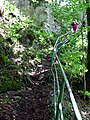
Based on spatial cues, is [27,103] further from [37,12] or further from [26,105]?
[37,12]

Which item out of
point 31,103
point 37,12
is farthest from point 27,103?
point 37,12

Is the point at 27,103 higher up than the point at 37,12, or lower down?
lower down

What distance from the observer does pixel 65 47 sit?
5.45 metres

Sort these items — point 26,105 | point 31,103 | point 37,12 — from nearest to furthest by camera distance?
point 26,105 < point 31,103 < point 37,12

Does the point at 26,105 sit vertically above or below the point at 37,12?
below

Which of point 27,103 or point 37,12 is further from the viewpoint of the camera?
point 37,12

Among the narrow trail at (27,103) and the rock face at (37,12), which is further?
the rock face at (37,12)

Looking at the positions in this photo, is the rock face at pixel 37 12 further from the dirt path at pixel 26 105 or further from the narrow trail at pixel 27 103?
the dirt path at pixel 26 105

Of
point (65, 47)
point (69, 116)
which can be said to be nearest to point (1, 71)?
point (65, 47)

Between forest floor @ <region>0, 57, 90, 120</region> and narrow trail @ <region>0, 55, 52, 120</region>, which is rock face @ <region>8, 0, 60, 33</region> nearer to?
forest floor @ <region>0, 57, 90, 120</region>

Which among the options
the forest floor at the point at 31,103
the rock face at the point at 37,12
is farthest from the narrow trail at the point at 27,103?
the rock face at the point at 37,12

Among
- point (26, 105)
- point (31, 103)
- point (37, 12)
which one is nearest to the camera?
point (26, 105)

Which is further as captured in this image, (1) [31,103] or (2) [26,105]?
(1) [31,103]

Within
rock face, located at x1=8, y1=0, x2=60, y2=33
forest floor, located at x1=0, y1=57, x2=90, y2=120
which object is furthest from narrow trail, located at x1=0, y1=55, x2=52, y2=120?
rock face, located at x1=8, y1=0, x2=60, y2=33
